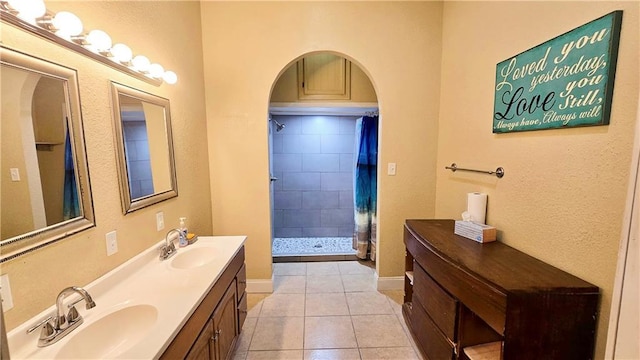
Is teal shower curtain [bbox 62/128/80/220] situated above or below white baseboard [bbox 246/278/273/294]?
above

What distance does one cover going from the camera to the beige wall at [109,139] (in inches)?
36.4

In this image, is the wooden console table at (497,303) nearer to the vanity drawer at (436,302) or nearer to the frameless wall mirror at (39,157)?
the vanity drawer at (436,302)

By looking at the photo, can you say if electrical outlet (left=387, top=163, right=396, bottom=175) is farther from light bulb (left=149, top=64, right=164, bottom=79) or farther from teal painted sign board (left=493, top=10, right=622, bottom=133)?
light bulb (left=149, top=64, right=164, bottom=79)

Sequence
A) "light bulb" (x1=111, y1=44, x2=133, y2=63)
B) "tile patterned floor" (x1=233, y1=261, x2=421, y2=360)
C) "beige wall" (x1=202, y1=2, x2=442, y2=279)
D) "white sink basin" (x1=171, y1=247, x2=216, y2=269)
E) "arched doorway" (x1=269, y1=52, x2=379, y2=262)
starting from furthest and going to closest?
"arched doorway" (x1=269, y1=52, x2=379, y2=262) < "beige wall" (x1=202, y1=2, x2=442, y2=279) < "tile patterned floor" (x1=233, y1=261, x2=421, y2=360) < "white sink basin" (x1=171, y1=247, x2=216, y2=269) < "light bulb" (x1=111, y1=44, x2=133, y2=63)

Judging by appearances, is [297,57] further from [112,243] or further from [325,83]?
[112,243]

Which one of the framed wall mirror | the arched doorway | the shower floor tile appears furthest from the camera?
the arched doorway

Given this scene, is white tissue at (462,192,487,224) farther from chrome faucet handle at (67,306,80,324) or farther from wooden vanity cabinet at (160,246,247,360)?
chrome faucet handle at (67,306,80,324)

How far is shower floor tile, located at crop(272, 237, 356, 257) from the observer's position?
11.4 ft

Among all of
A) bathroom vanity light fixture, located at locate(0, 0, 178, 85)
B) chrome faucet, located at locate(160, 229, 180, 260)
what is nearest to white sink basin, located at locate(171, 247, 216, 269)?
chrome faucet, located at locate(160, 229, 180, 260)

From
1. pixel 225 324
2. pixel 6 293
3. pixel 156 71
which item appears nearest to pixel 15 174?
pixel 6 293

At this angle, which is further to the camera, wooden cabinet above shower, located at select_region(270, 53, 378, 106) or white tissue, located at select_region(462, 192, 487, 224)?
wooden cabinet above shower, located at select_region(270, 53, 378, 106)

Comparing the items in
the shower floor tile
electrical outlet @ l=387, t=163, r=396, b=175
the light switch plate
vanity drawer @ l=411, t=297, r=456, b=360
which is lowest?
the shower floor tile

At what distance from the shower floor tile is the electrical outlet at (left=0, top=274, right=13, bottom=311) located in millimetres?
2630

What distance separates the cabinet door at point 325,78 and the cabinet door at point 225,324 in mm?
2265
